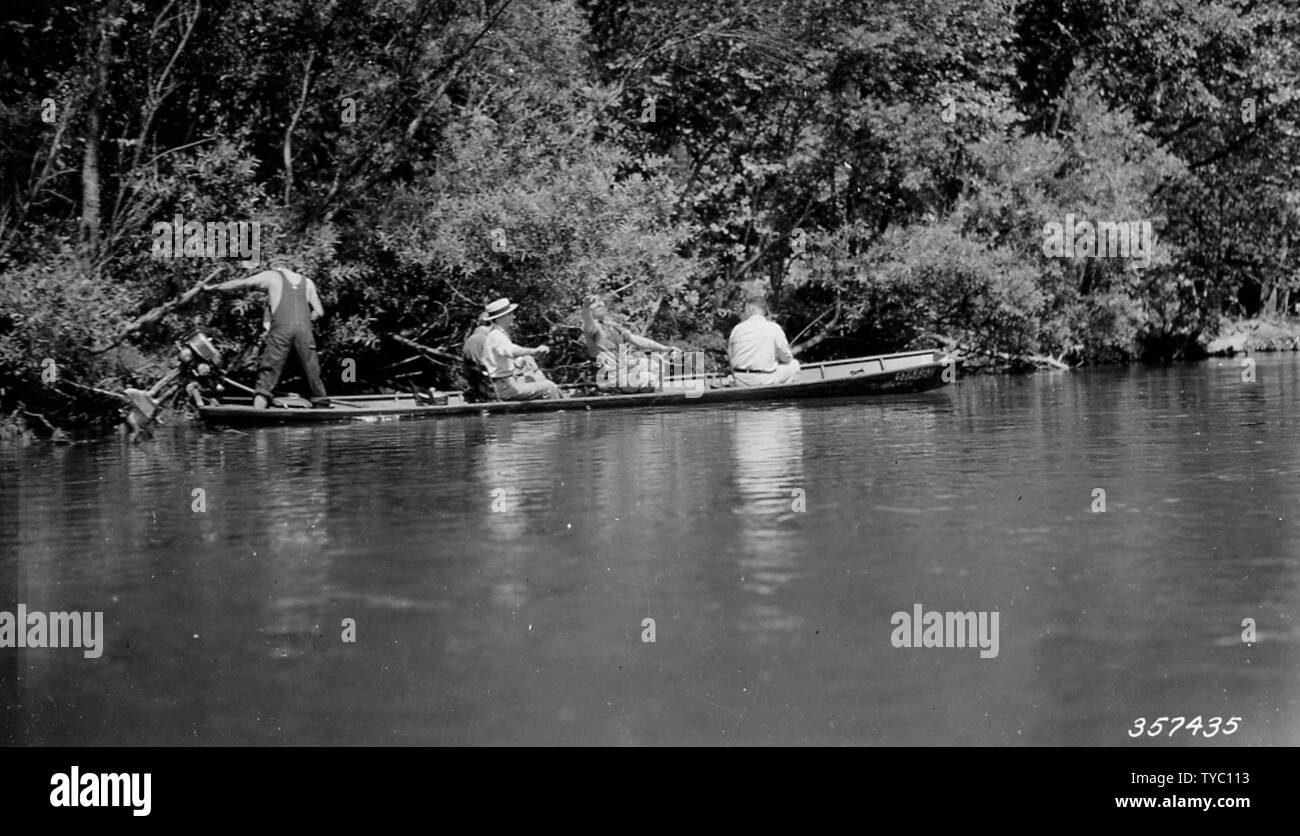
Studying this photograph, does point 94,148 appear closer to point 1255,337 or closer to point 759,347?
point 759,347

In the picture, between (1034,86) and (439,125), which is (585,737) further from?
(1034,86)

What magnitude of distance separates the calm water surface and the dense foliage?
5.56m

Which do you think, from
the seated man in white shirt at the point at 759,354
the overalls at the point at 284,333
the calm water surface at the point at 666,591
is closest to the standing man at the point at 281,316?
the overalls at the point at 284,333

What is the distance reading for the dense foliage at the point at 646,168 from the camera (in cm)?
1886

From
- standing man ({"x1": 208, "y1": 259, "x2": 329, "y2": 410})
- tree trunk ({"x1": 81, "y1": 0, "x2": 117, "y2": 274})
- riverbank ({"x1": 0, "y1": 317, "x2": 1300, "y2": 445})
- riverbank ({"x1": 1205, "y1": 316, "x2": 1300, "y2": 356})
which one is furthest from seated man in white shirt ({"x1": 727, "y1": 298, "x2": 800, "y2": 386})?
riverbank ({"x1": 1205, "y1": 316, "x2": 1300, "y2": 356})

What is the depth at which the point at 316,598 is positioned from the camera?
7.98 m

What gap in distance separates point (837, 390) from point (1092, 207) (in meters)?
12.1

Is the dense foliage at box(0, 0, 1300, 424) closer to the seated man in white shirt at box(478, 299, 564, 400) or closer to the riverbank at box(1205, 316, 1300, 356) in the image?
the riverbank at box(1205, 316, 1300, 356)

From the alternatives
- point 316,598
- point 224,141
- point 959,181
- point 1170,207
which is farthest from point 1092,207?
point 316,598

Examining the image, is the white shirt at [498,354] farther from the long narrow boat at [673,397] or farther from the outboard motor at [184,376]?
the outboard motor at [184,376]

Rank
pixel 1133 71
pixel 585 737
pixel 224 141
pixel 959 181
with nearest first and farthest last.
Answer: pixel 585 737 < pixel 224 141 < pixel 959 181 < pixel 1133 71

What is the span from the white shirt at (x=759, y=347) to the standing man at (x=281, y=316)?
506 cm

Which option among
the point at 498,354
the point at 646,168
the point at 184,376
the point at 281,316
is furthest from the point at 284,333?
the point at 646,168

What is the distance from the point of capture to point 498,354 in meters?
19.0
